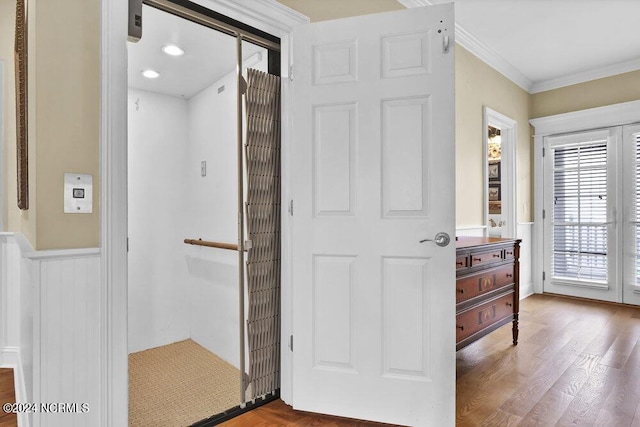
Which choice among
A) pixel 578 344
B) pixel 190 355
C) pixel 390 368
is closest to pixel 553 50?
pixel 578 344

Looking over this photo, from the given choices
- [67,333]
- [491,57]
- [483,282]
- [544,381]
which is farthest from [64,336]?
[491,57]

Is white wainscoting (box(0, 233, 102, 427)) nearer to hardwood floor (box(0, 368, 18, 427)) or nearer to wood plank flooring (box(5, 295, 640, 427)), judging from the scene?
hardwood floor (box(0, 368, 18, 427))

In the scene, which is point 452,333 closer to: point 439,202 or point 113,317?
point 439,202

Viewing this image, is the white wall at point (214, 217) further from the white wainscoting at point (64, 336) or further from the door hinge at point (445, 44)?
the door hinge at point (445, 44)

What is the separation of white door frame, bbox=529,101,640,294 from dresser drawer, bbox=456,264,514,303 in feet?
7.77

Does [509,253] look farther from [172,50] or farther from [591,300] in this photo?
[172,50]

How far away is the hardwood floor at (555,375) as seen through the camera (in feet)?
6.34

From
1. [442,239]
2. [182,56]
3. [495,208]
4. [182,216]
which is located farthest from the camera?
[495,208]

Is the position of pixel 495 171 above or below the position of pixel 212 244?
above

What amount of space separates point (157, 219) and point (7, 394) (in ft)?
4.84

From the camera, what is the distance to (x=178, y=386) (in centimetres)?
229

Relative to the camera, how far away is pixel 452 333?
179cm

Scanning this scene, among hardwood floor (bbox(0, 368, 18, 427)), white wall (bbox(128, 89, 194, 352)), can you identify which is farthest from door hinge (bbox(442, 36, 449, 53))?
hardwood floor (bbox(0, 368, 18, 427))

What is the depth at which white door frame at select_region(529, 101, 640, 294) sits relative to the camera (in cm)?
420
